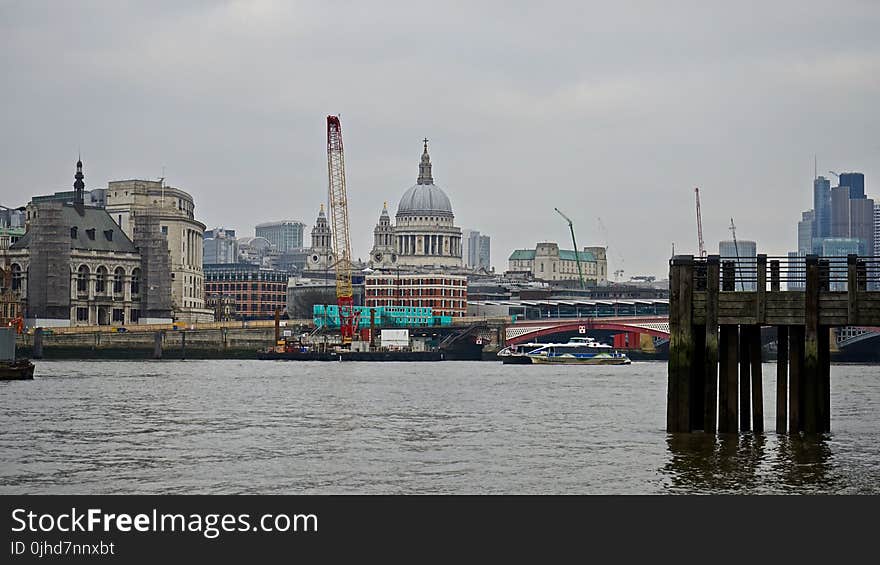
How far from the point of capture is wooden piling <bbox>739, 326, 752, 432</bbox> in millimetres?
46062

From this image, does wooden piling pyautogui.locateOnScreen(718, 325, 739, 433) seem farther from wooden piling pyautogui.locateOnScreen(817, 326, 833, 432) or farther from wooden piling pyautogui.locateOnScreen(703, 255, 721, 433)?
wooden piling pyautogui.locateOnScreen(817, 326, 833, 432)

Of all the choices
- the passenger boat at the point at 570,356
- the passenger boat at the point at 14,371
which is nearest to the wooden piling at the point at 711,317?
the passenger boat at the point at 14,371

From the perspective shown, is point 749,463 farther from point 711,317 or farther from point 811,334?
point 711,317

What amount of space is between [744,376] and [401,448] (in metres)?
10.8

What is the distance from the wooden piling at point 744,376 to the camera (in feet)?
151

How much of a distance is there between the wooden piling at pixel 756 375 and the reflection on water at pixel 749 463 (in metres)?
0.45

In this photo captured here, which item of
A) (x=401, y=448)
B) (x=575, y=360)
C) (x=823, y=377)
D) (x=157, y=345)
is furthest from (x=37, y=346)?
(x=823, y=377)

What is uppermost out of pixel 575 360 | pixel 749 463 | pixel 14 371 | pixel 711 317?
pixel 711 317

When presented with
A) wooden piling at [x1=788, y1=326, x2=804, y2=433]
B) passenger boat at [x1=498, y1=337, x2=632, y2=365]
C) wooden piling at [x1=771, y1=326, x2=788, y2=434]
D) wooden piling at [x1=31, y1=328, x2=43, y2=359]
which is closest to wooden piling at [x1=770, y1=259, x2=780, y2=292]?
wooden piling at [x1=771, y1=326, x2=788, y2=434]

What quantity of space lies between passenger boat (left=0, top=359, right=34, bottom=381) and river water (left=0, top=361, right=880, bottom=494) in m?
22.4

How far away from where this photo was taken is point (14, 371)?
99125 millimetres

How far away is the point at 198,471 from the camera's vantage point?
38.7 meters
